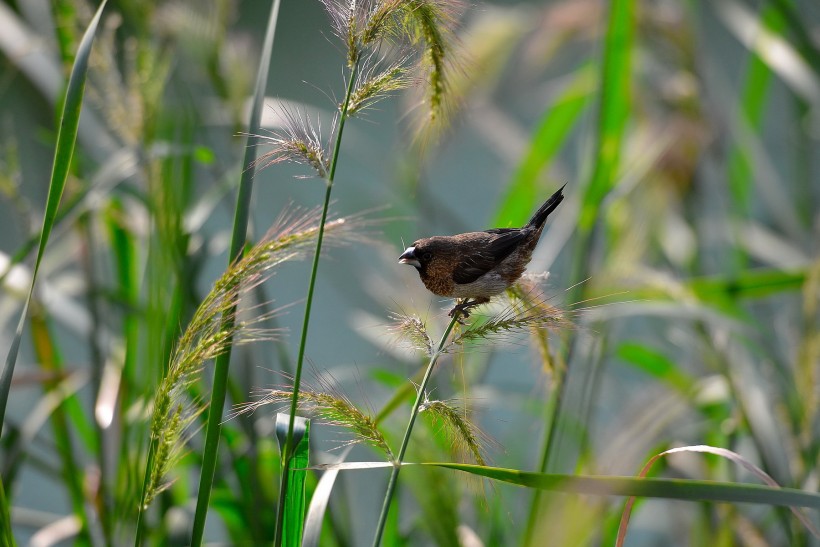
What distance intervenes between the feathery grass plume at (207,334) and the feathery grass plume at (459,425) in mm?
127

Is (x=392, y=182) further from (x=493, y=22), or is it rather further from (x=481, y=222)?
(x=481, y=222)

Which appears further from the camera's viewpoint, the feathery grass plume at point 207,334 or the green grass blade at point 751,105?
the green grass blade at point 751,105

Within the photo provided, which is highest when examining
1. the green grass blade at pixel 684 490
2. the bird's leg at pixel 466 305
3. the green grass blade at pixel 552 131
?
the green grass blade at pixel 552 131

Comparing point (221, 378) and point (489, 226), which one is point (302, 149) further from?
point (489, 226)

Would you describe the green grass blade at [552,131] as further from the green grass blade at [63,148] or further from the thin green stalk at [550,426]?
the green grass blade at [63,148]

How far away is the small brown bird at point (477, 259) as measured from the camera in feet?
1.72

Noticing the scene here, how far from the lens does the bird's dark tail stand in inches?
19.9

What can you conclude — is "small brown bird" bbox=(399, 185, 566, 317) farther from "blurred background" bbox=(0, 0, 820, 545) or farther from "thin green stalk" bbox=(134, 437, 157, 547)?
"thin green stalk" bbox=(134, 437, 157, 547)

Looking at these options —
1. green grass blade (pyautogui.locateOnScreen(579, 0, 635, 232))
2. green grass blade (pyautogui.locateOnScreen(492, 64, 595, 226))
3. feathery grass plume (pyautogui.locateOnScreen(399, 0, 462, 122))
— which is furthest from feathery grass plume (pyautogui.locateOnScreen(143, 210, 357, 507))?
green grass blade (pyautogui.locateOnScreen(492, 64, 595, 226))

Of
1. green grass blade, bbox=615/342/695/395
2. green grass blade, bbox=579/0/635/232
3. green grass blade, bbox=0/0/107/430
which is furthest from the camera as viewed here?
green grass blade, bbox=615/342/695/395

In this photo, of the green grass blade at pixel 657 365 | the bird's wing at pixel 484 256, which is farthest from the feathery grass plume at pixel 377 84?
the green grass blade at pixel 657 365

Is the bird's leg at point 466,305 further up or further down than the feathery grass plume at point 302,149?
further down

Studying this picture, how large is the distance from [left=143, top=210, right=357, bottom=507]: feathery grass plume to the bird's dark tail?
0.13 metres

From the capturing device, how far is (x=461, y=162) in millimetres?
2787
